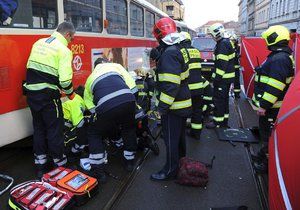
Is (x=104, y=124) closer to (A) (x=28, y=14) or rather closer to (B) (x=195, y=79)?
(A) (x=28, y=14)

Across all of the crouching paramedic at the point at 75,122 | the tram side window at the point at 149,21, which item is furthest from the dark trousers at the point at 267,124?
the tram side window at the point at 149,21

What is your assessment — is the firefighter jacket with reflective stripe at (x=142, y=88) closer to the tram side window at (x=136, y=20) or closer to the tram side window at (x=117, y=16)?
the tram side window at (x=117, y=16)

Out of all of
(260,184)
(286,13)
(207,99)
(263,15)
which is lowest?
(260,184)

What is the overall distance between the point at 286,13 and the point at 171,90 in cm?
3277

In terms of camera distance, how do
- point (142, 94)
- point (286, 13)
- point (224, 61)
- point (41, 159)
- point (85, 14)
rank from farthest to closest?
point (286, 13), point (142, 94), point (224, 61), point (85, 14), point (41, 159)

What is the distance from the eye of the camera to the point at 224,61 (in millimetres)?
6453

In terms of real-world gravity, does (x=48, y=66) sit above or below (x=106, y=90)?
above

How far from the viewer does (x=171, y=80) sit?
4.07 metres

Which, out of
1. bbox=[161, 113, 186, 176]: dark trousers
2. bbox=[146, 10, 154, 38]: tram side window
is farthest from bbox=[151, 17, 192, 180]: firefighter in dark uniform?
bbox=[146, 10, 154, 38]: tram side window

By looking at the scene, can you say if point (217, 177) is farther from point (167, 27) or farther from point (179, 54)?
point (167, 27)

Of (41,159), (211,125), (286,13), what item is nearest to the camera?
(41,159)

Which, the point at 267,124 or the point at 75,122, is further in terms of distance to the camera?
the point at 267,124

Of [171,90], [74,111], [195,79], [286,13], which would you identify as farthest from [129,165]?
[286,13]

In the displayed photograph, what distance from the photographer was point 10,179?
4.46 meters
